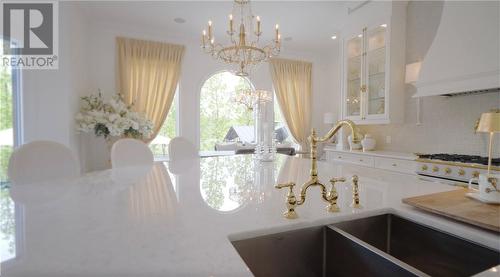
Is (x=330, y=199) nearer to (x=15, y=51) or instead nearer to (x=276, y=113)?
(x=15, y=51)

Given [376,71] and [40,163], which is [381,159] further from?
[40,163]

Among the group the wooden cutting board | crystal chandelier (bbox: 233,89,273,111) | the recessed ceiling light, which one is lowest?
the wooden cutting board

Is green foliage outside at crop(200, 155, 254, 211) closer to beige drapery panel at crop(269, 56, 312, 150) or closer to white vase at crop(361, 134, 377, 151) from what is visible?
white vase at crop(361, 134, 377, 151)

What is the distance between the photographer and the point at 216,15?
143 inches

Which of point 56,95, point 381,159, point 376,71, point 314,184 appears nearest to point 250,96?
point 376,71

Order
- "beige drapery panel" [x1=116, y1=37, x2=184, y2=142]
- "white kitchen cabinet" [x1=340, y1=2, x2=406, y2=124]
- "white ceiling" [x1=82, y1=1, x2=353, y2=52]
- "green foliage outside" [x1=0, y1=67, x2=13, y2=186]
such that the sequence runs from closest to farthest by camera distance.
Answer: "green foliage outside" [x1=0, y1=67, x2=13, y2=186], "white kitchen cabinet" [x1=340, y1=2, x2=406, y2=124], "white ceiling" [x1=82, y1=1, x2=353, y2=52], "beige drapery panel" [x1=116, y1=37, x2=184, y2=142]

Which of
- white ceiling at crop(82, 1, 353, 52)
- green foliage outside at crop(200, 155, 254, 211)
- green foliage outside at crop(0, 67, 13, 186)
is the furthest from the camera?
white ceiling at crop(82, 1, 353, 52)

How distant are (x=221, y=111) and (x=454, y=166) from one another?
12.3 ft

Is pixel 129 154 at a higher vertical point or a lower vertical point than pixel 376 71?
lower

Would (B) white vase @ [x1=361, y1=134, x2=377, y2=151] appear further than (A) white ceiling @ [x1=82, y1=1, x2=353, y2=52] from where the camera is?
Yes

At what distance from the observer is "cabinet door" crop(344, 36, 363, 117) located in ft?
11.5

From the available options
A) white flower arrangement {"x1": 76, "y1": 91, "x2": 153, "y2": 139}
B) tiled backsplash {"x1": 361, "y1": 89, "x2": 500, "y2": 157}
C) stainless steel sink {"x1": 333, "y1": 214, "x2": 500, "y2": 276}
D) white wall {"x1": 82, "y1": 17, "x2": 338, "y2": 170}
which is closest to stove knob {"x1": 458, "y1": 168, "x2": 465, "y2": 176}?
tiled backsplash {"x1": 361, "y1": 89, "x2": 500, "y2": 157}

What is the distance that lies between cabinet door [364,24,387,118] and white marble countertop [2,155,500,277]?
2.20m

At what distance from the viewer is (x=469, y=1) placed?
7.45 ft
